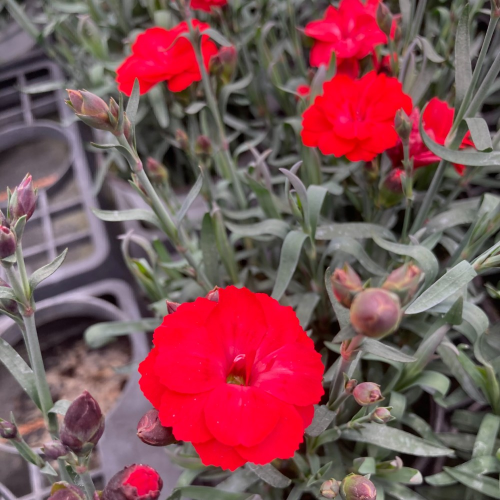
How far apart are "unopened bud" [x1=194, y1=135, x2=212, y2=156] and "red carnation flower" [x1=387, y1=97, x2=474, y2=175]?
236mm

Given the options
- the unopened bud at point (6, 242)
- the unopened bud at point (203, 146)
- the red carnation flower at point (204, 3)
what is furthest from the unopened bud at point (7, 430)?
the red carnation flower at point (204, 3)

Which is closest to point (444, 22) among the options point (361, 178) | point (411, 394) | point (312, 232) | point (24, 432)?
point (361, 178)

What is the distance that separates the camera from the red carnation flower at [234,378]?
0.35 meters

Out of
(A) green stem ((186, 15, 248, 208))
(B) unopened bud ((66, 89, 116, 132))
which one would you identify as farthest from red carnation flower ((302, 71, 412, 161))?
(B) unopened bud ((66, 89, 116, 132))

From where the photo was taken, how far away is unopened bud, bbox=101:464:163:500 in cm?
34

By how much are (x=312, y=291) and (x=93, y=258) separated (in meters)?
0.49

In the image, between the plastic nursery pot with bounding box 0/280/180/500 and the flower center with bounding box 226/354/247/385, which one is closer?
the flower center with bounding box 226/354/247/385

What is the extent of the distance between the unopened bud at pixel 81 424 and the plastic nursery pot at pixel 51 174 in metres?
0.60

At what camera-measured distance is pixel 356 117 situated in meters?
0.56

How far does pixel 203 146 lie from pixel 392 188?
0.83 ft

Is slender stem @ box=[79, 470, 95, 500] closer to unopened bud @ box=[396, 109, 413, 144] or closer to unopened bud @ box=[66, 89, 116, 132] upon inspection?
unopened bud @ box=[66, 89, 116, 132]

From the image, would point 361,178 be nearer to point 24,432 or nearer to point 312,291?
point 312,291

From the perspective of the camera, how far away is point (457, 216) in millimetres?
602

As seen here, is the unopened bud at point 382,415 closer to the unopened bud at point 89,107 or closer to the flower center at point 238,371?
the flower center at point 238,371
